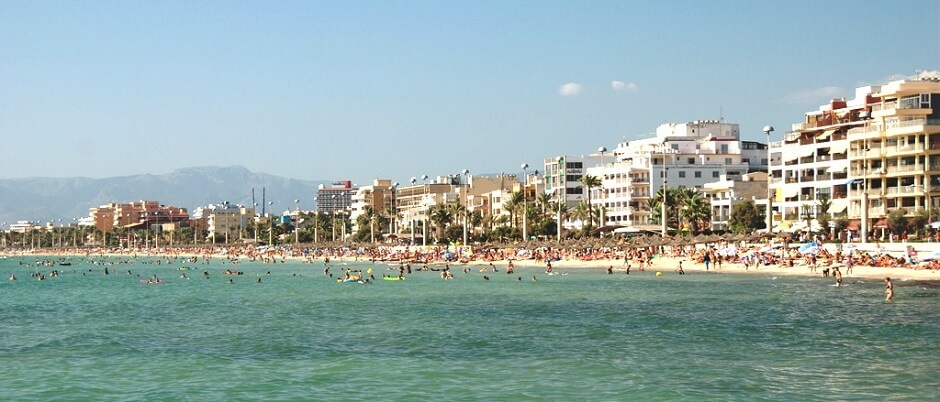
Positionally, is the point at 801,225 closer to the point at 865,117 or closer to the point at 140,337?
the point at 865,117

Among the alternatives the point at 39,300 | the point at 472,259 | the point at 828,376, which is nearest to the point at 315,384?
the point at 828,376

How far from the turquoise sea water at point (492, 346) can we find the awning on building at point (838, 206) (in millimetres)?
27178

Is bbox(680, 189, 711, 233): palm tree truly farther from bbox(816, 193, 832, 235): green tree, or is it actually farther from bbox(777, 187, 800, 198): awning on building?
bbox(816, 193, 832, 235): green tree

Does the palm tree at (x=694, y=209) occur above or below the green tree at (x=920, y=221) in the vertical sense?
above

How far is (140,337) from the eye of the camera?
36.4 metres

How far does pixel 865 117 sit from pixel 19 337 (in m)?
65.6

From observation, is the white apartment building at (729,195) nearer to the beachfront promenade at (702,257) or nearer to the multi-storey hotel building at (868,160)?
the multi-storey hotel building at (868,160)

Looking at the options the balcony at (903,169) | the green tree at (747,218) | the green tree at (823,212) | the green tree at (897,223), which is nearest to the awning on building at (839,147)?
the green tree at (823,212)

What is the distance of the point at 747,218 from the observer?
3656 inches

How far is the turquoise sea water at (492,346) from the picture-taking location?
980 inches

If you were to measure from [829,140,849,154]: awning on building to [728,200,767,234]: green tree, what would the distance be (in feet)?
32.9

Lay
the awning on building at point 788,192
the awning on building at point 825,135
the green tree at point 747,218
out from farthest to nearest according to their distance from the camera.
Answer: the green tree at point 747,218
the awning on building at point 788,192
the awning on building at point 825,135

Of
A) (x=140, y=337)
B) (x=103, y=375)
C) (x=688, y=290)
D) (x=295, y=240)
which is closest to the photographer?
(x=103, y=375)

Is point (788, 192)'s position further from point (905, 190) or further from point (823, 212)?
point (905, 190)
